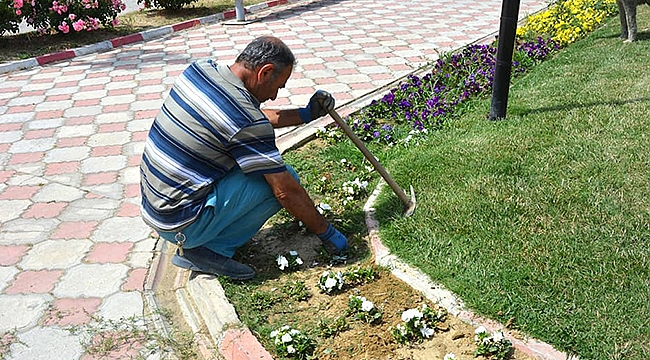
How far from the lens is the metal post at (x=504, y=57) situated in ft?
14.3

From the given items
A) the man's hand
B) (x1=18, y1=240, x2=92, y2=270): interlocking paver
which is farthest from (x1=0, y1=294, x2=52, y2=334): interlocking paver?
the man's hand

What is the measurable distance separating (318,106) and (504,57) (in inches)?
71.5

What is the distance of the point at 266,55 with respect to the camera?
2.92 m

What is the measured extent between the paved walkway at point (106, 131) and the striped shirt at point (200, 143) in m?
0.59

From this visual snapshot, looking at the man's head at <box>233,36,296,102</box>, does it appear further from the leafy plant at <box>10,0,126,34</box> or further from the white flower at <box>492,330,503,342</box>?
the leafy plant at <box>10,0,126,34</box>

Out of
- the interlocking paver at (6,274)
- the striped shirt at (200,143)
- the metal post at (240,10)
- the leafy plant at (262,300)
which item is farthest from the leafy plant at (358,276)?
the metal post at (240,10)

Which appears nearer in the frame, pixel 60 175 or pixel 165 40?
pixel 60 175

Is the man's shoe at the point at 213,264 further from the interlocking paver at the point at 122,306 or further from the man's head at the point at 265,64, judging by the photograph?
the man's head at the point at 265,64

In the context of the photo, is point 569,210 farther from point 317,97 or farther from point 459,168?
point 317,97

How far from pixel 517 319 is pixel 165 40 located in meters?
7.42

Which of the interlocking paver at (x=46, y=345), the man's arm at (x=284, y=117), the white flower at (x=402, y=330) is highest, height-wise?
the man's arm at (x=284, y=117)

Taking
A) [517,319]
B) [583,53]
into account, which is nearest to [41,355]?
[517,319]

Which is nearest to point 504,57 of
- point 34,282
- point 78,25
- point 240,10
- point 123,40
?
point 34,282

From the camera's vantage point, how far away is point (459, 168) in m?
3.91
